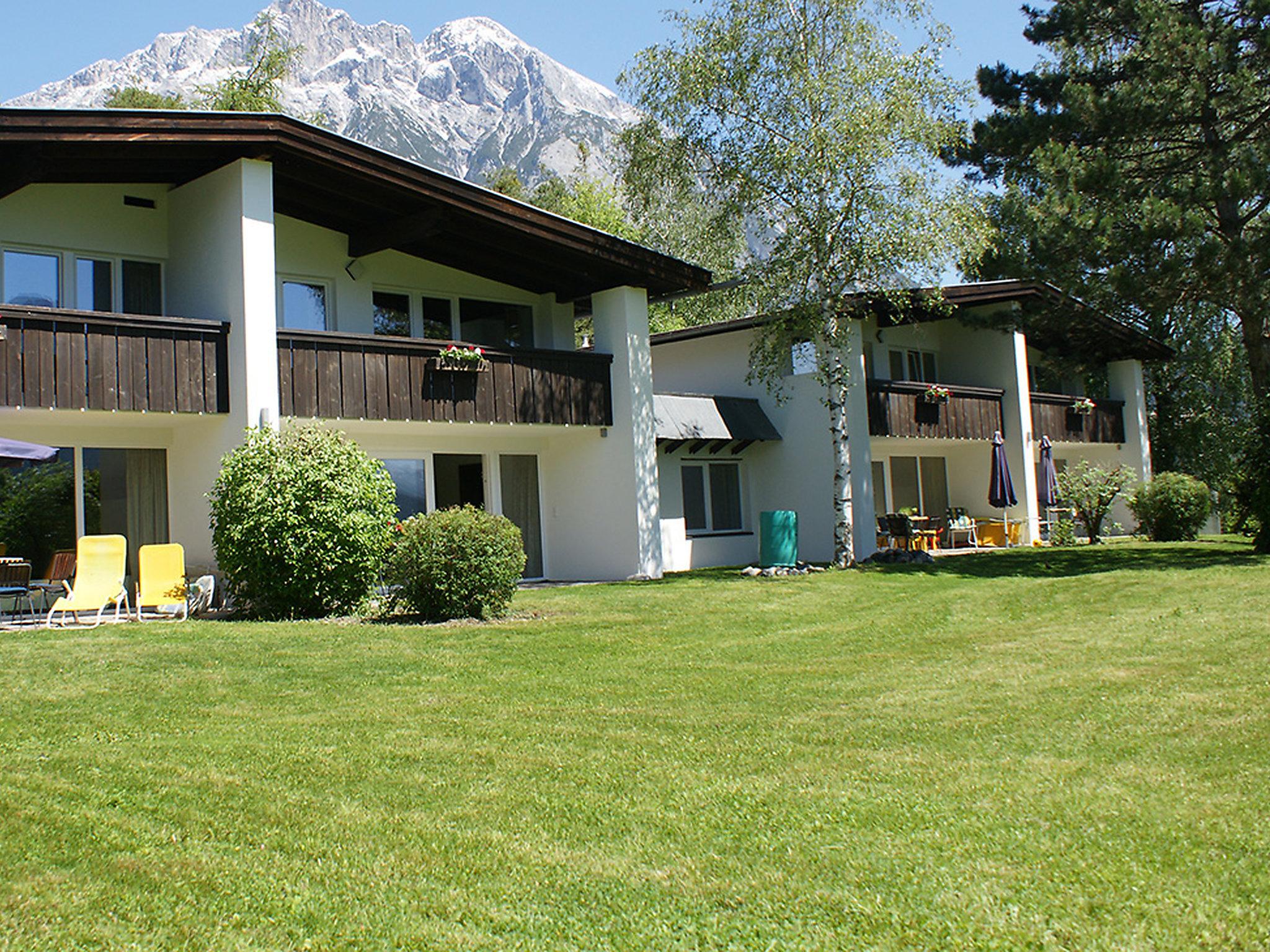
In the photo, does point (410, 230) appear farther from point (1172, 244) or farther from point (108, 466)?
point (1172, 244)

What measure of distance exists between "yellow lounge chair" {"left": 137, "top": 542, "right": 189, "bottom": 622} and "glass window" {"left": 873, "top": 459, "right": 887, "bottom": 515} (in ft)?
56.3

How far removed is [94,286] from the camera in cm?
1612

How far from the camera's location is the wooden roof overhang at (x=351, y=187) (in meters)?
14.1

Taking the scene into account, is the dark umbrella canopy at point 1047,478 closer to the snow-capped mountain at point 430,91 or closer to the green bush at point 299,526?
the green bush at point 299,526

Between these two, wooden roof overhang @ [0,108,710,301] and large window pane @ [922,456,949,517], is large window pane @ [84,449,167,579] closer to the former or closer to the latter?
wooden roof overhang @ [0,108,710,301]

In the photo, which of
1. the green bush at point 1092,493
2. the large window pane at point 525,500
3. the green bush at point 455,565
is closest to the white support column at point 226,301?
the green bush at point 455,565

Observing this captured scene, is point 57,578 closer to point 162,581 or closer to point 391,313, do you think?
point 162,581

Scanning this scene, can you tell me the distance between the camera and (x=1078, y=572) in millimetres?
18625

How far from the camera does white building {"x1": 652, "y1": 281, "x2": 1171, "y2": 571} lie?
23.3 metres

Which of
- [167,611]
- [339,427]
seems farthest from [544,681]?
[339,427]

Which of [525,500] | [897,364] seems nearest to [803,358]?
[897,364]

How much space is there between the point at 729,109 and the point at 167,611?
41.8ft

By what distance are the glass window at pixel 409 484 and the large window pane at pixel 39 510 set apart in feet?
15.5

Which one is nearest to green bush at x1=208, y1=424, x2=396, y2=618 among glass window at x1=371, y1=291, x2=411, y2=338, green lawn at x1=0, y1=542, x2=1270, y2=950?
green lawn at x1=0, y1=542, x2=1270, y2=950
